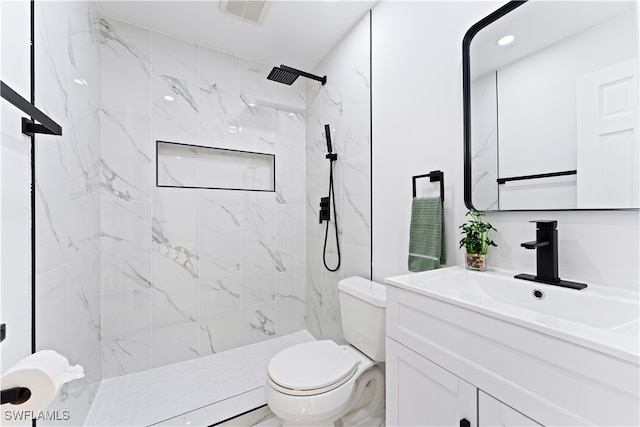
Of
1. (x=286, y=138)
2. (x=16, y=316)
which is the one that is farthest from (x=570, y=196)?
(x=286, y=138)

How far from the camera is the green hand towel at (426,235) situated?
1265mm

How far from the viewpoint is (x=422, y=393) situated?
3.01 ft

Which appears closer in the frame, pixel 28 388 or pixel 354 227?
pixel 28 388

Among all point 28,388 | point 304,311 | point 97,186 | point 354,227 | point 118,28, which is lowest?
point 304,311

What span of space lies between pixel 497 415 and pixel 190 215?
2016mm

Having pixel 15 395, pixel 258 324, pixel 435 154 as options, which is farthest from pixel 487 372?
pixel 258 324

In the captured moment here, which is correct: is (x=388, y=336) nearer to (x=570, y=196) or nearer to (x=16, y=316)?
(x=570, y=196)

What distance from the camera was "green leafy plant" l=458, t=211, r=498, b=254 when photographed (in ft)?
3.61

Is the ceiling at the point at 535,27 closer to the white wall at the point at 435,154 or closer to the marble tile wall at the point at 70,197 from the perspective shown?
the white wall at the point at 435,154

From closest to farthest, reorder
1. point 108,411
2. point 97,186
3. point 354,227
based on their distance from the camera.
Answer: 1. point 108,411
2. point 97,186
3. point 354,227

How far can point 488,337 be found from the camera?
2.33 feet

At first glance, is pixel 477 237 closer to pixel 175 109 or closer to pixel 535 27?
pixel 535 27

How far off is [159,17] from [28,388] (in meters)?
2.12

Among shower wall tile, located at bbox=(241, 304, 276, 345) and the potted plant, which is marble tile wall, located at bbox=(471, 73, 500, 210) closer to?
the potted plant
